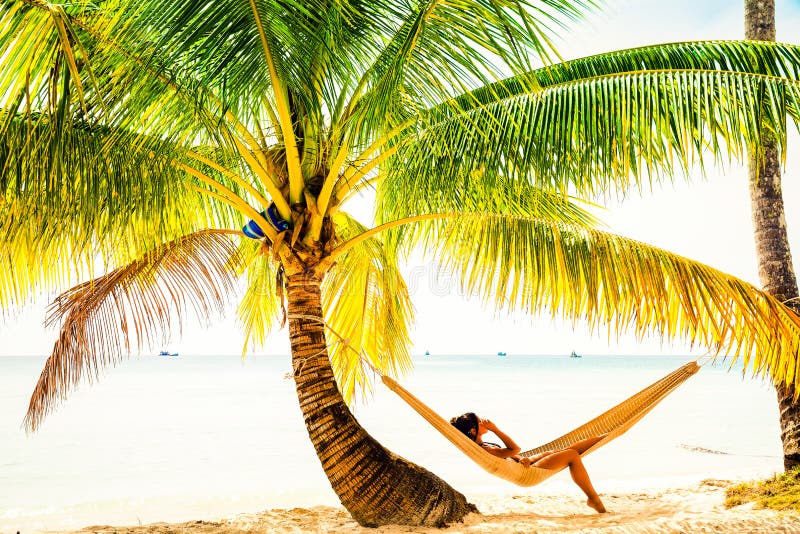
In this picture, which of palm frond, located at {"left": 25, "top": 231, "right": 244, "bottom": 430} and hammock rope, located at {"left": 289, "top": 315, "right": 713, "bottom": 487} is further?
palm frond, located at {"left": 25, "top": 231, "right": 244, "bottom": 430}

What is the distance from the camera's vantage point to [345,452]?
2.88 meters

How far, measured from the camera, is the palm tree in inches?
83.0

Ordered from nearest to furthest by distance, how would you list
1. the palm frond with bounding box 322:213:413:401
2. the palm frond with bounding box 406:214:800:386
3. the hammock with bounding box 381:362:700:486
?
the palm frond with bounding box 406:214:800:386, the hammock with bounding box 381:362:700:486, the palm frond with bounding box 322:213:413:401

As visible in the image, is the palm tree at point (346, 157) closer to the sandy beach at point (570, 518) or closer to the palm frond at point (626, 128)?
the palm frond at point (626, 128)

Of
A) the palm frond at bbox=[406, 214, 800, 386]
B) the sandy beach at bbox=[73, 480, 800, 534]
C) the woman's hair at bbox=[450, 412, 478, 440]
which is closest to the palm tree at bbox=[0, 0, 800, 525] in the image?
the palm frond at bbox=[406, 214, 800, 386]

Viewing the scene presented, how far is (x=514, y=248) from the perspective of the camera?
9.52ft

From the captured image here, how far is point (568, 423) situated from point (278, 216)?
1009 cm

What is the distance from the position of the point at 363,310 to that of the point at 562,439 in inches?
55.8

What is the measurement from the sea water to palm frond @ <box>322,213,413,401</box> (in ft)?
0.86

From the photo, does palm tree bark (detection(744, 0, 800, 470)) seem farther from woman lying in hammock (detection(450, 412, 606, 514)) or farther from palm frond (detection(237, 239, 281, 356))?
palm frond (detection(237, 239, 281, 356))

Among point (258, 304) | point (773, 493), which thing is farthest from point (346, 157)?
point (773, 493)

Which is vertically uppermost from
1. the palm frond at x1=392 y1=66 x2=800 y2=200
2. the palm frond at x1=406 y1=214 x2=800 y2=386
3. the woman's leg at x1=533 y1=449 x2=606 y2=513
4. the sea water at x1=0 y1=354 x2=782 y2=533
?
Result: the palm frond at x1=392 y1=66 x2=800 y2=200

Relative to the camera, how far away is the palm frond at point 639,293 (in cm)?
259

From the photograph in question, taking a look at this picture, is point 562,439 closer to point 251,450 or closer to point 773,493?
point 773,493
